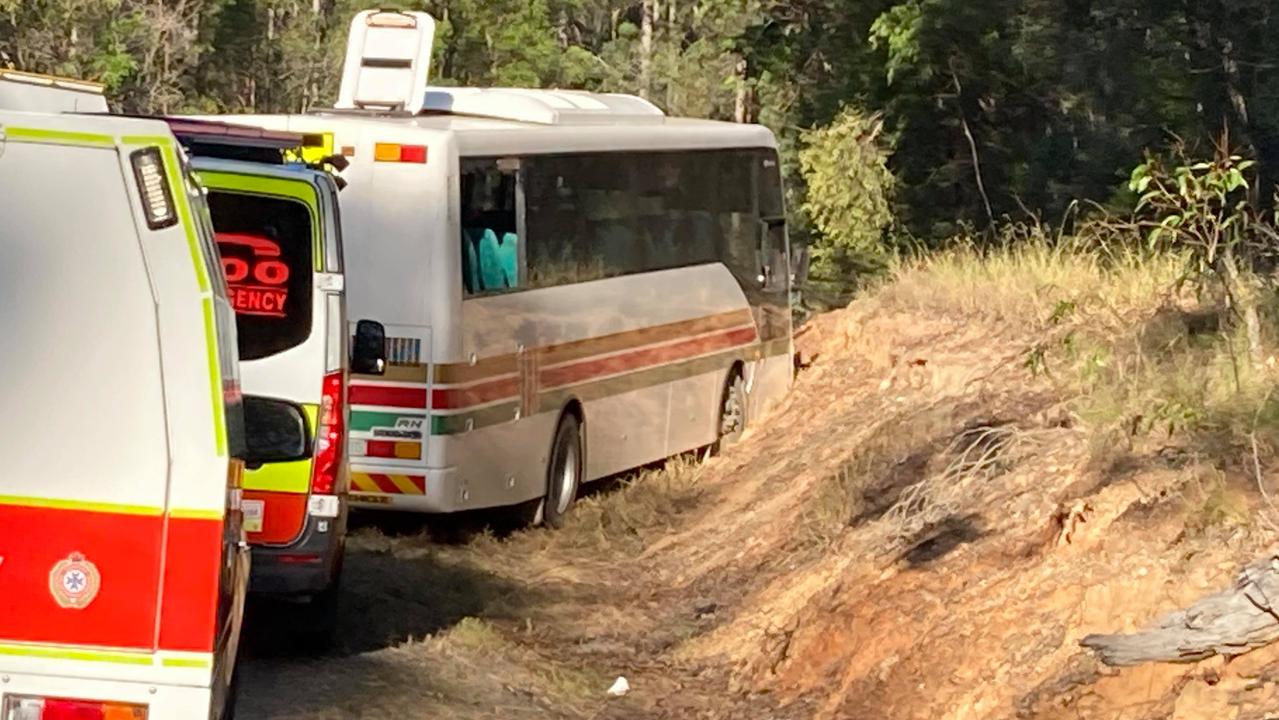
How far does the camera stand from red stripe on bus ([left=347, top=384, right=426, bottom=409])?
1373 cm

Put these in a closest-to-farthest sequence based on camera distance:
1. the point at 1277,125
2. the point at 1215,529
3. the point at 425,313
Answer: the point at 1215,529
the point at 425,313
the point at 1277,125

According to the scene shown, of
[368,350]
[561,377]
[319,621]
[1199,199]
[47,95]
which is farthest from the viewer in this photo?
[561,377]

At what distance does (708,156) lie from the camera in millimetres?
18734

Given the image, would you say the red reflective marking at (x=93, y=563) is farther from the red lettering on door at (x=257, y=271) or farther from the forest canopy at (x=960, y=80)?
the forest canopy at (x=960, y=80)

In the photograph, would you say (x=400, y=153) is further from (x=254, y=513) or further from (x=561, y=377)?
(x=254, y=513)

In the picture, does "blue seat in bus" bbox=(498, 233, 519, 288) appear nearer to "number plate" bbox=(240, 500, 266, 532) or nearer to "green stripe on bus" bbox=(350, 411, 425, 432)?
"green stripe on bus" bbox=(350, 411, 425, 432)

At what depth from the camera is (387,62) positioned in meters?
16.2

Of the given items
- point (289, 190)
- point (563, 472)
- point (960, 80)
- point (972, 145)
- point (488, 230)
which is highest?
point (289, 190)

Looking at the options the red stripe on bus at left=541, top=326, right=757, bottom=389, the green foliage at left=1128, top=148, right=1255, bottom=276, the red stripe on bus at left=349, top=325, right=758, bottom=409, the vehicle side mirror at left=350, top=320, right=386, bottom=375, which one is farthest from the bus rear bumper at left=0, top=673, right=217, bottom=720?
the red stripe on bus at left=541, top=326, right=757, bottom=389

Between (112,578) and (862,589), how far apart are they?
20.4 feet

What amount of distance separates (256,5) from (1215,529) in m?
50.6

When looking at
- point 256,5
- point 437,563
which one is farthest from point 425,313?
point 256,5

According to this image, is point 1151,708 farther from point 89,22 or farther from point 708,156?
point 89,22

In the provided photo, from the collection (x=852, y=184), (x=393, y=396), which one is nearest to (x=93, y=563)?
(x=393, y=396)
